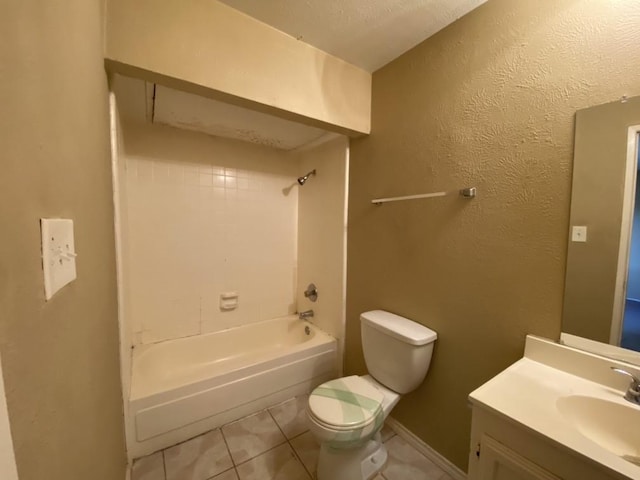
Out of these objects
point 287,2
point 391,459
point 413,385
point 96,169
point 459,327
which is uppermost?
point 287,2

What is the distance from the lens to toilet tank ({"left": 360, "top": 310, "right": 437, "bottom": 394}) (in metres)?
1.30

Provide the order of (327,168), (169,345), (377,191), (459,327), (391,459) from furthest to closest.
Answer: (327,168) < (169,345) < (377,191) < (391,459) < (459,327)

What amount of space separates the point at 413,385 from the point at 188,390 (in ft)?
4.13

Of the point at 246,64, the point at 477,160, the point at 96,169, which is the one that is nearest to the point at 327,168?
the point at 246,64

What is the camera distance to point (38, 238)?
34cm

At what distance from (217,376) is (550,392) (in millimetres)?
1585

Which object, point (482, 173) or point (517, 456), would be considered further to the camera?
point (482, 173)

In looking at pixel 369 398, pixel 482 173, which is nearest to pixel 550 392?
pixel 369 398

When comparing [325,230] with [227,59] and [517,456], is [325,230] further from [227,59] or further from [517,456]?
[517,456]

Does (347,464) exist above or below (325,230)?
below

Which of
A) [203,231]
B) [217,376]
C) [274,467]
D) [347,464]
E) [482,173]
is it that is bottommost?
[274,467]

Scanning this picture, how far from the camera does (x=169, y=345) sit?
76.8 inches

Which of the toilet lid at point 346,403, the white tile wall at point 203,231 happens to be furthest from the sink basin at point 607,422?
the white tile wall at point 203,231

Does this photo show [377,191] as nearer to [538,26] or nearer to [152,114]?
[538,26]
